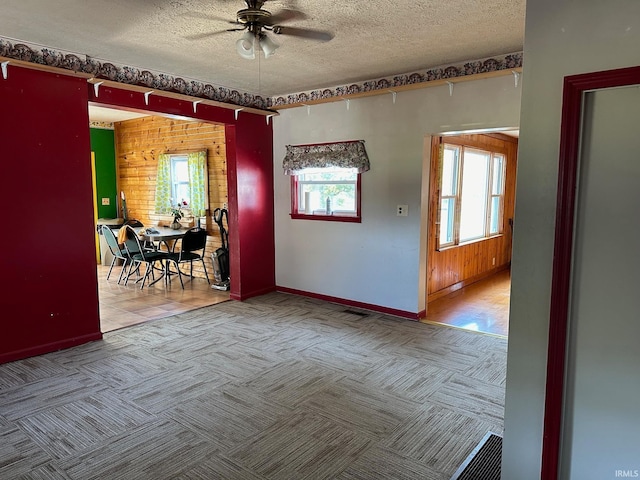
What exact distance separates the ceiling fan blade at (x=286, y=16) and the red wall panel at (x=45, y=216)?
1.90m

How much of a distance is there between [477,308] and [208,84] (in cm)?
406

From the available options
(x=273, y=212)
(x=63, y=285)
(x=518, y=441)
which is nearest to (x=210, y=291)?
(x=273, y=212)

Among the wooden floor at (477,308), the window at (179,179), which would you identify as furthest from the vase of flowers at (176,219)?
the wooden floor at (477,308)

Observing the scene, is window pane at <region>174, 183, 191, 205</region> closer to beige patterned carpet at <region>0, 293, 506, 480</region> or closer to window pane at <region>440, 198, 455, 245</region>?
beige patterned carpet at <region>0, 293, 506, 480</region>

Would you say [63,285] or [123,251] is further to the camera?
[123,251]

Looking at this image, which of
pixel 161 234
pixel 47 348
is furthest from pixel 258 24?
pixel 161 234

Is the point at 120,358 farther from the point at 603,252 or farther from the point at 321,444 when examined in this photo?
the point at 603,252

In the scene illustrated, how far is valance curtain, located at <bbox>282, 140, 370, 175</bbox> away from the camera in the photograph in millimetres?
4762

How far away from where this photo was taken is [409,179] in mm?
4461

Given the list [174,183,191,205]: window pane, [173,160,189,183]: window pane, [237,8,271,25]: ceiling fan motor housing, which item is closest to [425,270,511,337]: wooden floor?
[237,8,271,25]: ceiling fan motor housing

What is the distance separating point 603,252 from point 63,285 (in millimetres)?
3937

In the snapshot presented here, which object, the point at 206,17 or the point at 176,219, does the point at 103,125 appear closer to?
the point at 176,219

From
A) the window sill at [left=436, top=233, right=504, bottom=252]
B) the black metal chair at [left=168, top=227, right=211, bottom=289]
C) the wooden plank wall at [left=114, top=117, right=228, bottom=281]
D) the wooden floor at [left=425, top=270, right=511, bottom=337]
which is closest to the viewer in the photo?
the wooden floor at [left=425, top=270, right=511, bottom=337]

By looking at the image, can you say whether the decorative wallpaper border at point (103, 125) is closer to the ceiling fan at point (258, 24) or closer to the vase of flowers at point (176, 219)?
the vase of flowers at point (176, 219)
